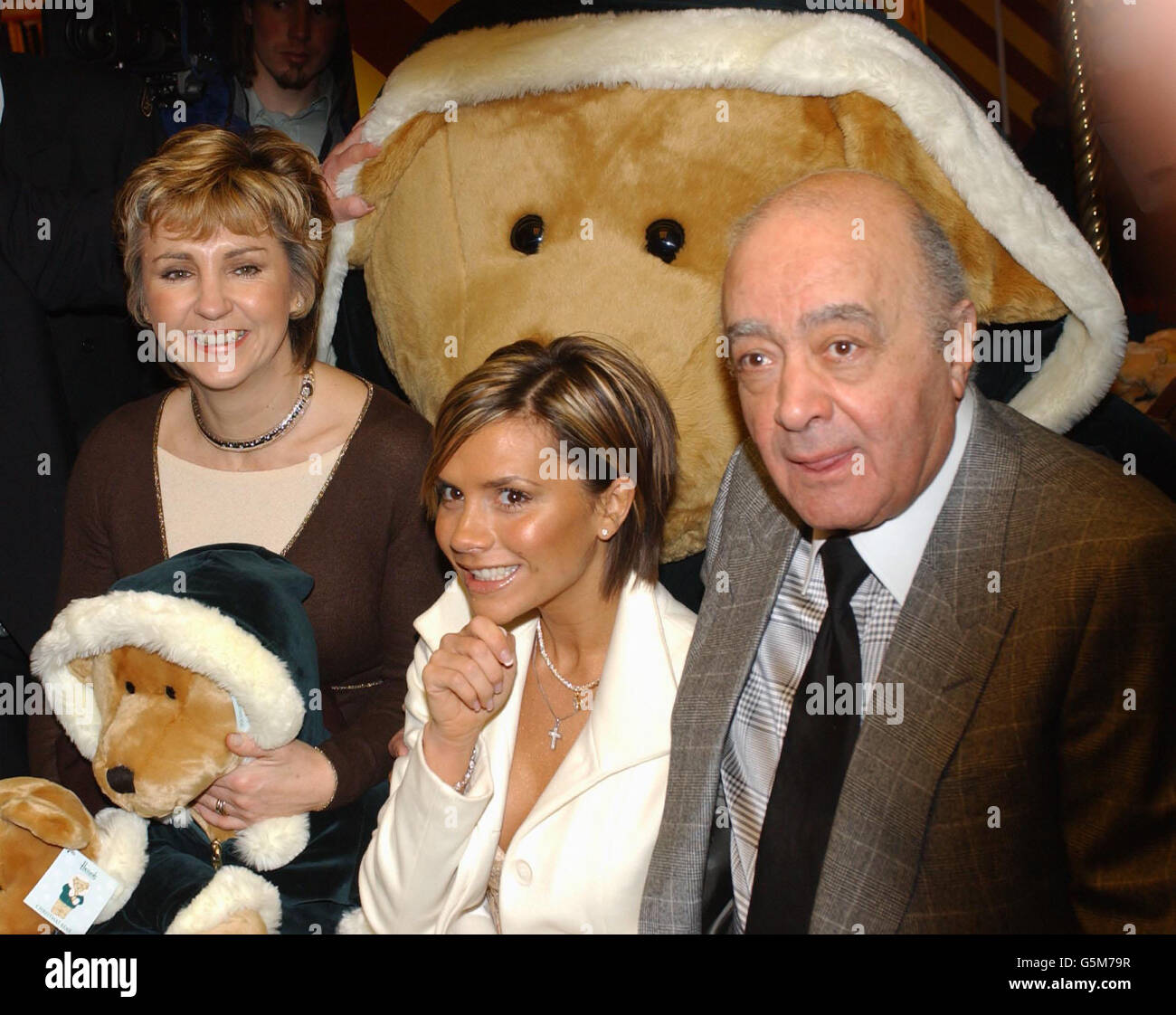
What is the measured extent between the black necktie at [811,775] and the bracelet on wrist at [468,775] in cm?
51

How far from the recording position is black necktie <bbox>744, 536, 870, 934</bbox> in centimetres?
165

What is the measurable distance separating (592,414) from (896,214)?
0.59m

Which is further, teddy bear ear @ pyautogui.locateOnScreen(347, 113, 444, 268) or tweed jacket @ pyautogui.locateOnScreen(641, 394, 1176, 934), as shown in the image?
teddy bear ear @ pyautogui.locateOnScreen(347, 113, 444, 268)

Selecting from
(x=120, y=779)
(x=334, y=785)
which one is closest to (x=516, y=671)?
(x=334, y=785)

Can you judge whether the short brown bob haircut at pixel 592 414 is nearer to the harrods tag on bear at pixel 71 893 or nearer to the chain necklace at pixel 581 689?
the chain necklace at pixel 581 689

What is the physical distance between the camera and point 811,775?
167 centimetres

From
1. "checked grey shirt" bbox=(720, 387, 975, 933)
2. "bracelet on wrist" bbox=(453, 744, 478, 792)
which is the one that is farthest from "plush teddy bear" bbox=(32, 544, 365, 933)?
"checked grey shirt" bbox=(720, 387, 975, 933)

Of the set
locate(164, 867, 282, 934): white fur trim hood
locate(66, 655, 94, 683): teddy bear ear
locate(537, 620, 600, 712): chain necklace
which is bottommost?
locate(164, 867, 282, 934): white fur trim hood

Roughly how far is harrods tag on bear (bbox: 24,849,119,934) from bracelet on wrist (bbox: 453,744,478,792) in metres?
0.55

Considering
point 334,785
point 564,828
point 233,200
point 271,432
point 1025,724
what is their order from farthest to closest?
point 271,432 < point 233,200 < point 334,785 < point 564,828 < point 1025,724

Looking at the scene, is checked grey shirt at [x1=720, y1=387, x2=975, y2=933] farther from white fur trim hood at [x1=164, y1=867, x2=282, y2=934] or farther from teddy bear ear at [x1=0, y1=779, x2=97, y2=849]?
teddy bear ear at [x1=0, y1=779, x2=97, y2=849]

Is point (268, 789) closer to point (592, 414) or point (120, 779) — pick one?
point (120, 779)

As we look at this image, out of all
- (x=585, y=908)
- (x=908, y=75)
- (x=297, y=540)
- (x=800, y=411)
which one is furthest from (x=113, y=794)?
(x=908, y=75)

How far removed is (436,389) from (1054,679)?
4.36ft
